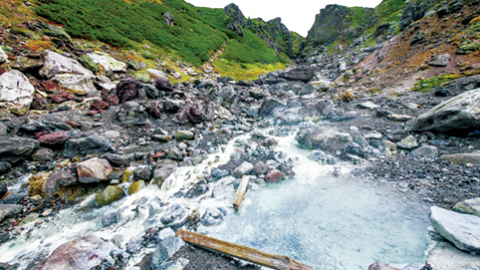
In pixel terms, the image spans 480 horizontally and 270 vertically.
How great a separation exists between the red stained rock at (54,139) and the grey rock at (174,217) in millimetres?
6001

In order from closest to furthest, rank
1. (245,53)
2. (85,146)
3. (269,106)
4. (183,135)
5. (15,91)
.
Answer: (85,146) → (15,91) → (183,135) → (269,106) → (245,53)

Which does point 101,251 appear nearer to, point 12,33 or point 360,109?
point 360,109

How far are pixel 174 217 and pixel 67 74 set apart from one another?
12931mm

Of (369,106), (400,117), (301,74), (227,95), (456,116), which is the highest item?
(301,74)

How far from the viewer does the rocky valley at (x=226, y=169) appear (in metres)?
3.48

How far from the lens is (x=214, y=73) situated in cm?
2695

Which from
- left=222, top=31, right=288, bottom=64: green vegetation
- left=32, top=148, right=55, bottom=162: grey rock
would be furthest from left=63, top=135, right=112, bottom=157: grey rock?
left=222, top=31, right=288, bottom=64: green vegetation

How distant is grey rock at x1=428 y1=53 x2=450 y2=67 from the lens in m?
12.4

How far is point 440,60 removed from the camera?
1267cm

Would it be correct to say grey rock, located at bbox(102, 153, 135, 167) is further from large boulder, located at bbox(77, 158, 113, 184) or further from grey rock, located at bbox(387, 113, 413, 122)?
grey rock, located at bbox(387, 113, 413, 122)

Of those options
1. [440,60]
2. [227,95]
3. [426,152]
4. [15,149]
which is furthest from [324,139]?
[440,60]

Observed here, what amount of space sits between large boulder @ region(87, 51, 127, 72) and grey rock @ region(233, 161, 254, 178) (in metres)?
15.6

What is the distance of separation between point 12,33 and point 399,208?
2274cm

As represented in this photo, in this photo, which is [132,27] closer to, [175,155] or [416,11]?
[175,155]
